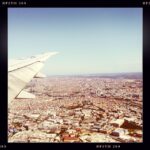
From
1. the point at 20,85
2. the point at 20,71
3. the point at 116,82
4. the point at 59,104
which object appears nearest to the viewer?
the point at 20,85

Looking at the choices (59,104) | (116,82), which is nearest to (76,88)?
(116,82)

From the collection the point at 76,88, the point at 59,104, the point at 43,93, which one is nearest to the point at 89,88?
the point at 76,88

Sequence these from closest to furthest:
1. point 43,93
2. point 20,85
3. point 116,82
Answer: point 20,85 → point 43,93 → point 116,82
